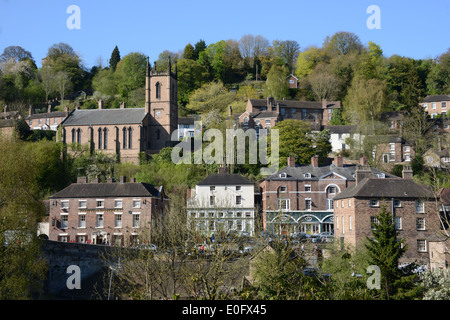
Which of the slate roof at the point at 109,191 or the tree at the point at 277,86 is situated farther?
the tree at the point at 277,86

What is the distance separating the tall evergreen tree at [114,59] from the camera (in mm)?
113000

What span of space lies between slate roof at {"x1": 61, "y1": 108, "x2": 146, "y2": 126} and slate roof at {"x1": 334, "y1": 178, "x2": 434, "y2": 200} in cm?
4097

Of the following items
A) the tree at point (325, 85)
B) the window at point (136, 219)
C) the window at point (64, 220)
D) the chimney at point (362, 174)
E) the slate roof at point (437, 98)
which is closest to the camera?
the chimney at point (362, 174)

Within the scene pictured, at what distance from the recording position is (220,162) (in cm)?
6109

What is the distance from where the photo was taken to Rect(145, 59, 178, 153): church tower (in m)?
74.9

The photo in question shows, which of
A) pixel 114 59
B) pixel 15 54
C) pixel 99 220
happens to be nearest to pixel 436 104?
pixel 99 220

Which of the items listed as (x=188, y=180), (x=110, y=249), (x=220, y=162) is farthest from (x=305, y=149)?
(x=110, y=249)

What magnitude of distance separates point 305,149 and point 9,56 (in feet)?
268

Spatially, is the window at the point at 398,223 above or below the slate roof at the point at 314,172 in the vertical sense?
below

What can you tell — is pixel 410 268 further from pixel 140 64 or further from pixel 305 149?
pixel 140 64

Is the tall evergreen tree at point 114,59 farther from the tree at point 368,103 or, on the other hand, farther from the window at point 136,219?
the window at point 136,219

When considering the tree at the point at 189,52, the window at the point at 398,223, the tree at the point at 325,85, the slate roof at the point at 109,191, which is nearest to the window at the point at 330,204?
the window at the point at 398,223

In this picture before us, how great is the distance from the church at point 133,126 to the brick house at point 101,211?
71.1ft

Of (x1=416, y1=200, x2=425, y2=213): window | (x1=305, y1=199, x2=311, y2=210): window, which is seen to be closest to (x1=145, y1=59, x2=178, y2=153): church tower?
(x1=305, y1=199, x2=311, y2=210): window
